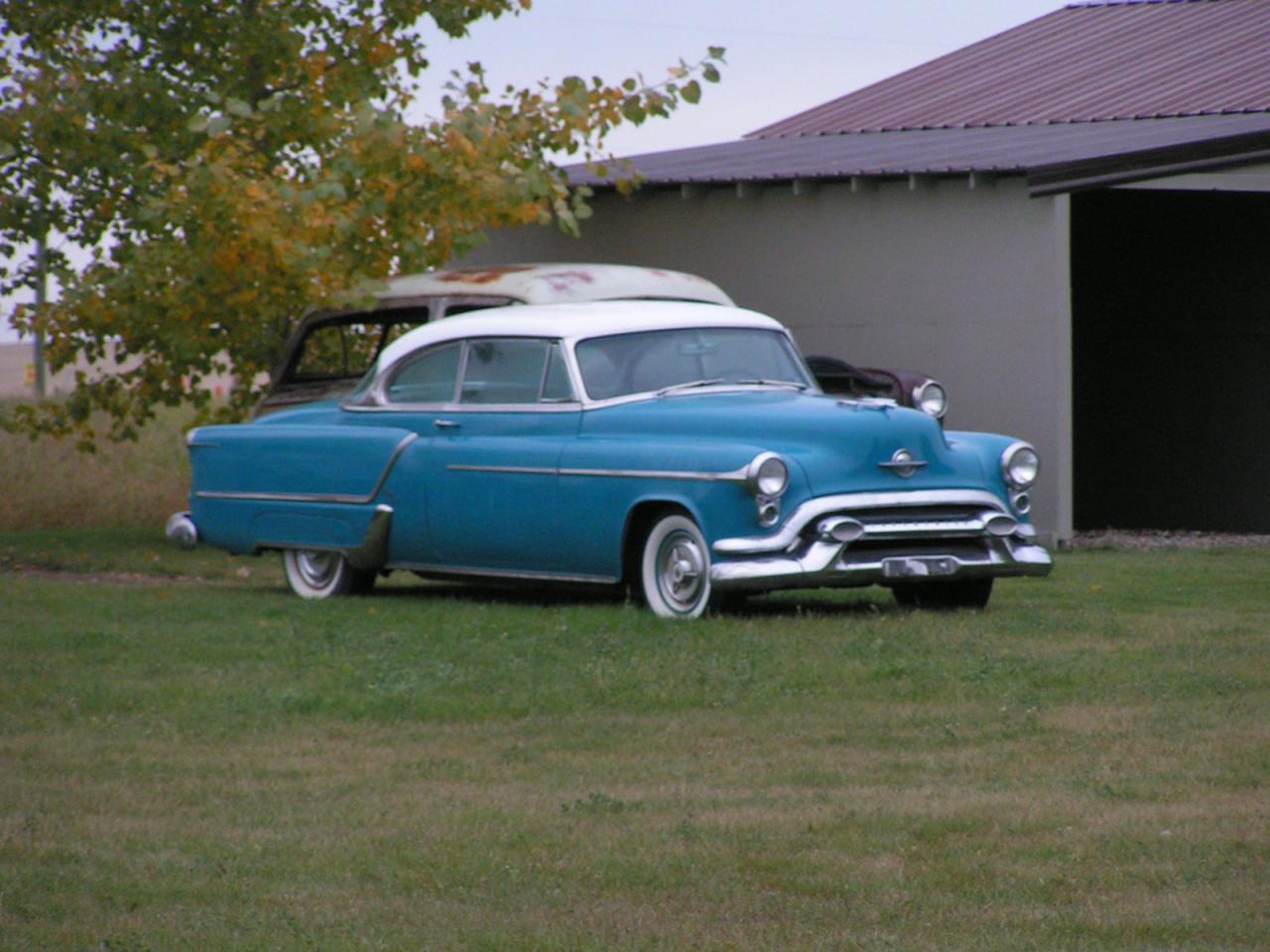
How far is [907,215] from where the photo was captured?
1620 centimetres

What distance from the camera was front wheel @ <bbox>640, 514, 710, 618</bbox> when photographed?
9.93 metres

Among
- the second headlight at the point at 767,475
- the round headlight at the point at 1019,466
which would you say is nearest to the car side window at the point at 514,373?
the second headlight at the point at 767,475

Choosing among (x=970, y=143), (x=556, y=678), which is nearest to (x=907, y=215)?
(x=970, y=143)

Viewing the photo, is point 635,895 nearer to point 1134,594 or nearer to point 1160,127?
point 1134,594

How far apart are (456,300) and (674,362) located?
3.29 metres

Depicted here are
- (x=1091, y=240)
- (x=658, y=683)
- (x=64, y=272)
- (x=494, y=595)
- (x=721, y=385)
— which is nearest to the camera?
(x=658, y=683)

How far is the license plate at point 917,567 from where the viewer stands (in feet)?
32.3

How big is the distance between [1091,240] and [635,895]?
1606 cm

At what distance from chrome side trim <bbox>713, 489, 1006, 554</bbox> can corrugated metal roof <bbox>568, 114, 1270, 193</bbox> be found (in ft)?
18.4

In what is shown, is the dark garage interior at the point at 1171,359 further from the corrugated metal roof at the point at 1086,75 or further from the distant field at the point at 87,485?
the distant field at the point at 87,485

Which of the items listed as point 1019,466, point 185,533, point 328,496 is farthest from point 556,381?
point 185,533

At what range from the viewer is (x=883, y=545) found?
9914 mm

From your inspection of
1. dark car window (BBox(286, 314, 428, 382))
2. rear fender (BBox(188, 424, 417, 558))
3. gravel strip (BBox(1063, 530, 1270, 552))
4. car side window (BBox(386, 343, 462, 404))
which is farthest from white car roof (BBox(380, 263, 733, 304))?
gravel strip (BBox(1063, 530, 1270, 552))

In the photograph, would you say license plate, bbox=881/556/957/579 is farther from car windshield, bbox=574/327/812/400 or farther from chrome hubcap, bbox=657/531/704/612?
car windshield, bbox=574/327/812/400
